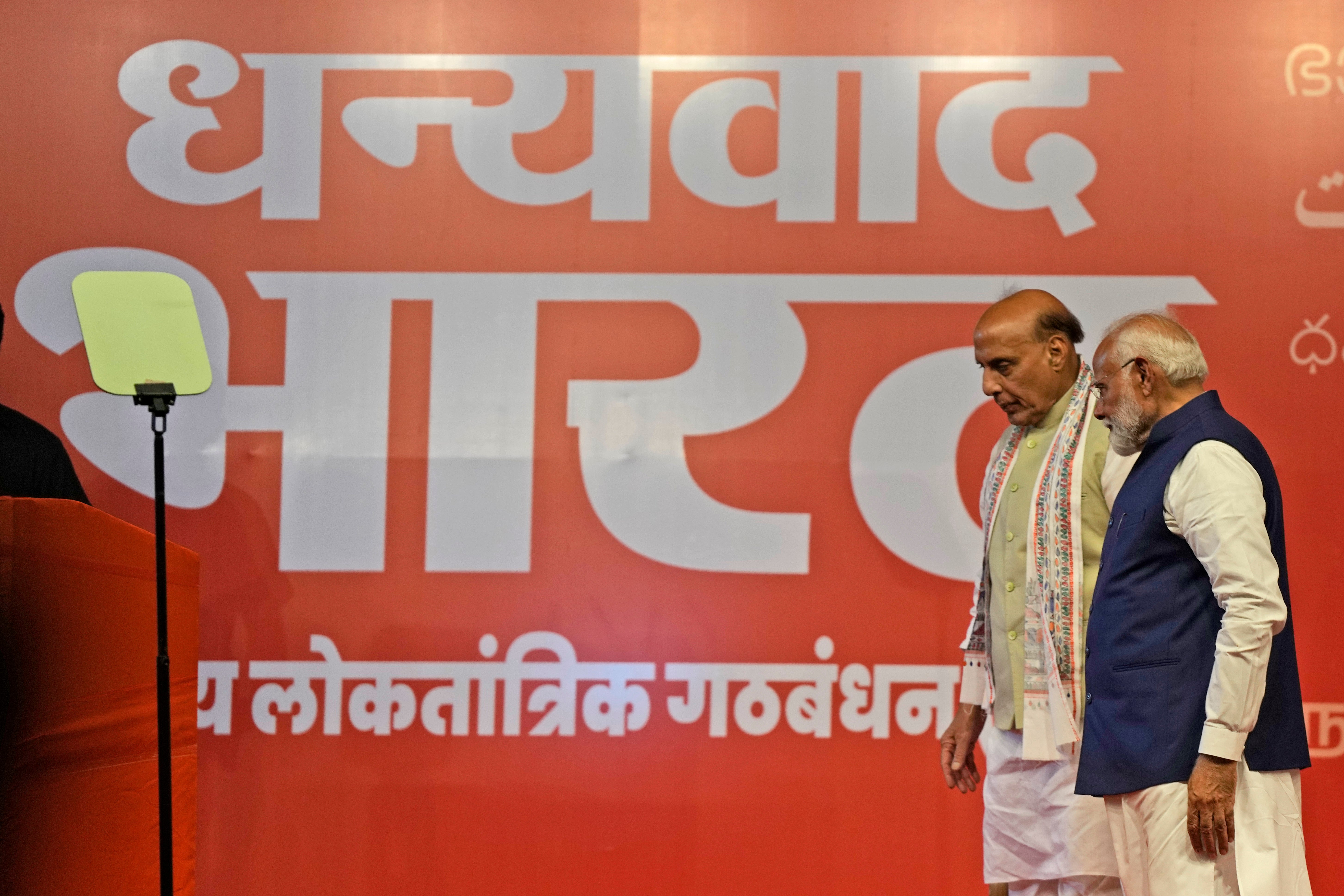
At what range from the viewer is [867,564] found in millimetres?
2992

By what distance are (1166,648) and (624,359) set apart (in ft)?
5.21

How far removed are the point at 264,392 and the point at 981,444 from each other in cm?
186

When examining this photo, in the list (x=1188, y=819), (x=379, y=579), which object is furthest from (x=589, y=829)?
(x=1188, y=819)

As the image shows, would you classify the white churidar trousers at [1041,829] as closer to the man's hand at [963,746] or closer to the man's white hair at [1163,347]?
the man's hand at [963,746]

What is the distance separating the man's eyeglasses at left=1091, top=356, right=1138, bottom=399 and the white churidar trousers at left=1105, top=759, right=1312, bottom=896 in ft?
2.07

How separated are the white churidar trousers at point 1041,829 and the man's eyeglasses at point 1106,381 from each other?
25.5 inches

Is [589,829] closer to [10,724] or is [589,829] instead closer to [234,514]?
[234,514]

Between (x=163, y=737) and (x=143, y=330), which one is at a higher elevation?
(x=143, y=330)

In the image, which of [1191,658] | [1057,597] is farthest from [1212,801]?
[1057,597]

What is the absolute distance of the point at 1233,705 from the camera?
1723mm

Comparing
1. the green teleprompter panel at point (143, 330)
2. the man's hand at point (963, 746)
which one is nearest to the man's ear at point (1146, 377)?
the man's hand at point (963, 746)

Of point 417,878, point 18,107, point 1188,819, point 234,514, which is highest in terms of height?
point 18,107

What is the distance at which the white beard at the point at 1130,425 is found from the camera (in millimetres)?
1944

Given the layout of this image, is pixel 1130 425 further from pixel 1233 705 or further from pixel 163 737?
pixel 163 737
